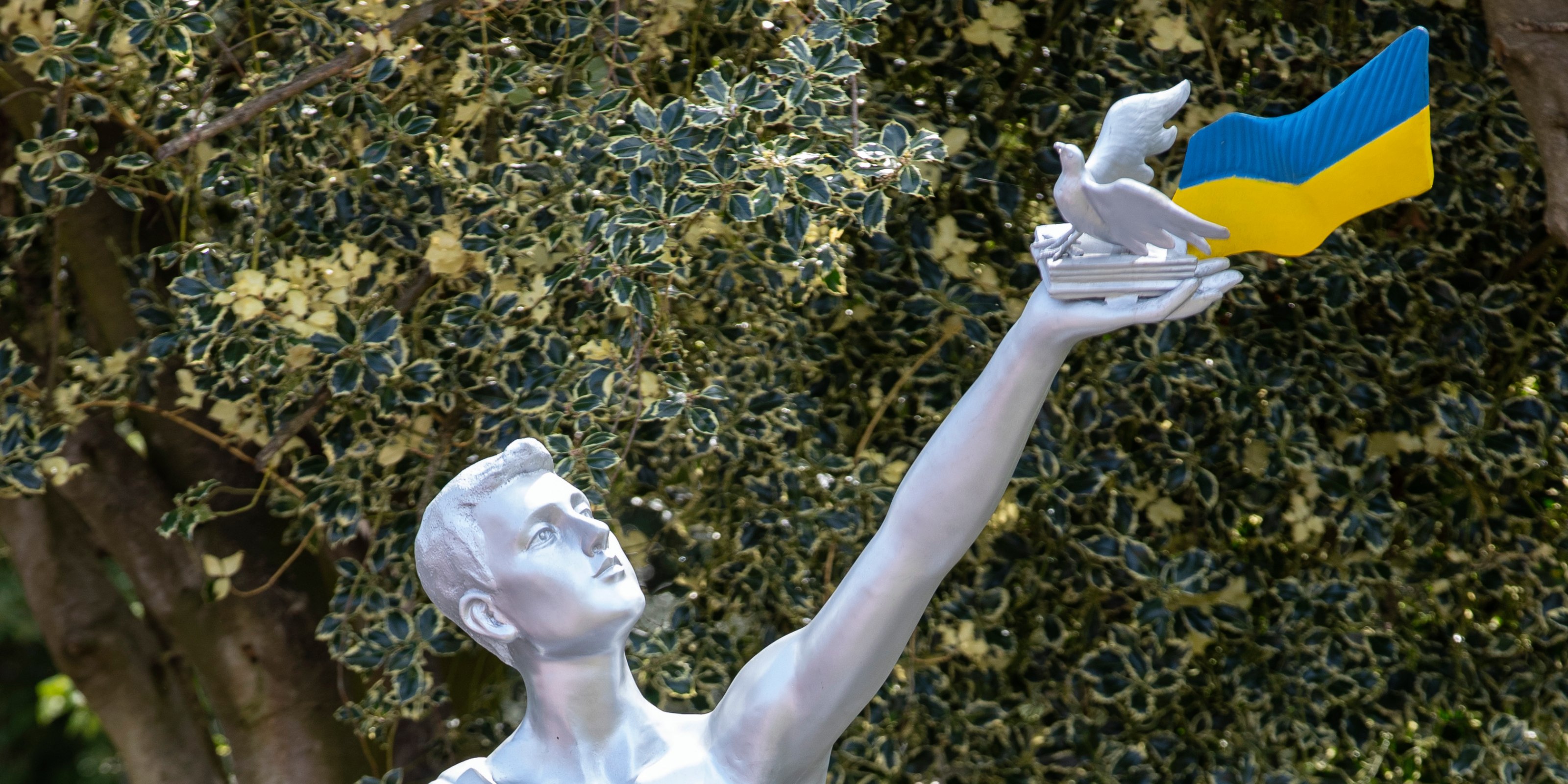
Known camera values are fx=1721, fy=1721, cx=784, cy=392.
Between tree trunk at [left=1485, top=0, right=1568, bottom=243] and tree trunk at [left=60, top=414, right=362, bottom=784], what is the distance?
314 centimetres

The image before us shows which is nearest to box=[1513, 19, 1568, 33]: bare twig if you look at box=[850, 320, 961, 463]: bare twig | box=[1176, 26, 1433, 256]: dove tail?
box=[850, 320, 961, 463]: bare twig

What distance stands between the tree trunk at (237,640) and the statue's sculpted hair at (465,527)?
8.06 ft

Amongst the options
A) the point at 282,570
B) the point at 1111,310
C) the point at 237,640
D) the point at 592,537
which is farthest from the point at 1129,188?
the point at 237,640

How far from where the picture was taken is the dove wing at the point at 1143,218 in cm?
174

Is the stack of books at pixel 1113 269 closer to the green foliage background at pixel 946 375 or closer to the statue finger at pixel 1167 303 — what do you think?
the statue finger at pixel 1167 303

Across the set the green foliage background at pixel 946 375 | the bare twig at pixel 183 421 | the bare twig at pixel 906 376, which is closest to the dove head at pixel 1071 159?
the green foliage background at pixel 946 375

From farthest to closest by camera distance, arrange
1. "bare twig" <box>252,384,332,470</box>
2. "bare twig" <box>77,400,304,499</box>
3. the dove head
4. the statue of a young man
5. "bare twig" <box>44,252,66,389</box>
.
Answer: "bare twig" <box>44,252,66,389</box>, "bare twig" <box>77,400,304,499</box>, "bare twig" <box>252,384,332,470</box>, the statue of a young man, the dove head

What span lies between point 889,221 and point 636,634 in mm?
1131

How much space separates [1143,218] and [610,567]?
794 millimetres

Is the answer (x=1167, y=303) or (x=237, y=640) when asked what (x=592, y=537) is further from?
(x=237, y=640)

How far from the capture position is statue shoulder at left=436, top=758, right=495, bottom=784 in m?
2.13

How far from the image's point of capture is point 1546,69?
10.1 ft

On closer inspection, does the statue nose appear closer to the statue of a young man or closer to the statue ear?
the statue of a young man

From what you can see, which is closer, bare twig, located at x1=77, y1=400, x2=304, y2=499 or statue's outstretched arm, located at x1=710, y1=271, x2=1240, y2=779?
statue's outstretched arm, located at x1=710, y1=271, x2=1240, y2=779
